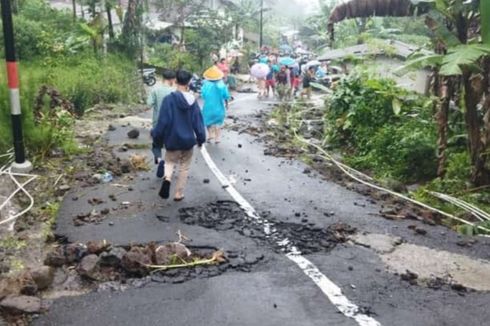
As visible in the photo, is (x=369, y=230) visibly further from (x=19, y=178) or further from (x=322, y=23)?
(x=322, y=23)

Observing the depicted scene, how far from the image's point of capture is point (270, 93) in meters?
26.3

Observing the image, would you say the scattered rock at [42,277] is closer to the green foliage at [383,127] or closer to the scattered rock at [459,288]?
the scattered rock at [459,288]

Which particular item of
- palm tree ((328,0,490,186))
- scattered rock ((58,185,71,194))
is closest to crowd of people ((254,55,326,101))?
palm tree ((328,0,490,186))

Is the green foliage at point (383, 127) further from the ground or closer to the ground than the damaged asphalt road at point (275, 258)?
further from the ground

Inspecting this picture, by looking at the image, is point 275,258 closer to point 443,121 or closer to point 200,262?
point 200,262

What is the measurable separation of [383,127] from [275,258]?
6.66 metres

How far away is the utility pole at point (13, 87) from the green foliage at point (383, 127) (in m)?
6.17

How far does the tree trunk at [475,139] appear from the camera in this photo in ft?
25.9

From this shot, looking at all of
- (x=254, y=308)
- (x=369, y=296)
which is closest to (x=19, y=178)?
(x=254, y=308)

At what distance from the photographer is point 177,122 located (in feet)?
22.9

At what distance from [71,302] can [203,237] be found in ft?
5.77

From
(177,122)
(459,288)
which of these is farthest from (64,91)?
(459,288)

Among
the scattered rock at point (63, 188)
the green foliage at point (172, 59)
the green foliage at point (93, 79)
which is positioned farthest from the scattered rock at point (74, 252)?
the green foliage at point (172, 59)

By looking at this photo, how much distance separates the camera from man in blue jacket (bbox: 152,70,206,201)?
6961 millimetres
